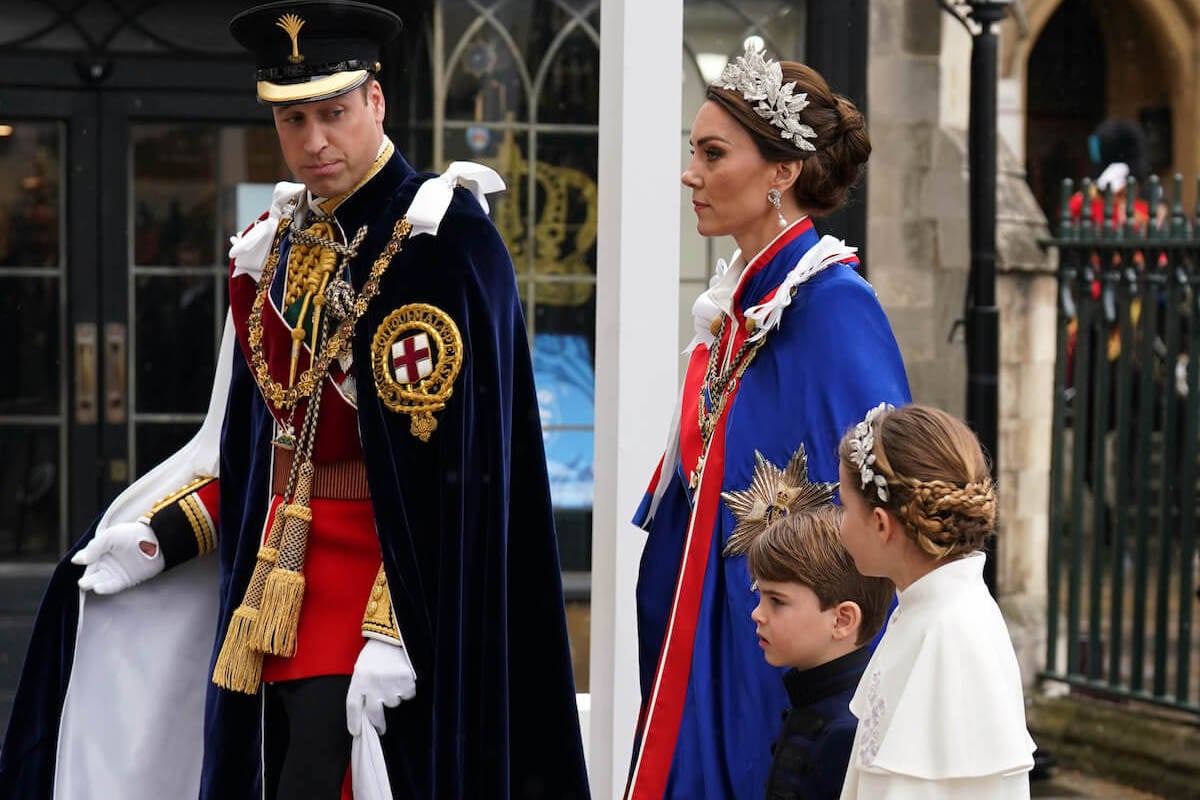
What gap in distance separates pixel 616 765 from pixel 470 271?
1.15 m

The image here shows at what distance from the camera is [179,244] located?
7.45 m

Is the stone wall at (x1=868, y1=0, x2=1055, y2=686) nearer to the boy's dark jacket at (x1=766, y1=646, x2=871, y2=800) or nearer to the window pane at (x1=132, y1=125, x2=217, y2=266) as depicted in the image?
the window pane at (x1=132, y1=125, x2=217, y2=266)

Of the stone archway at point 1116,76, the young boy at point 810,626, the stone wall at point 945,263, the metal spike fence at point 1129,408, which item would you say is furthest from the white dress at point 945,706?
the stone archway at point 1116,76

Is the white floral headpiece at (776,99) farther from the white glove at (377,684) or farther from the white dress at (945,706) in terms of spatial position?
the white glove at (377,684)

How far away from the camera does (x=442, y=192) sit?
3432 mm

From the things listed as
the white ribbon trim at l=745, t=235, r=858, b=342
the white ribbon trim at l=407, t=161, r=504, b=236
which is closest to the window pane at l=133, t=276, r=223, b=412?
the white ribbon trim at l=407, t=161, r=504, b=236

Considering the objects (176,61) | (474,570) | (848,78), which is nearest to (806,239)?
(474,570)

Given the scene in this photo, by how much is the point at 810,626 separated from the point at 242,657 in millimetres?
1093

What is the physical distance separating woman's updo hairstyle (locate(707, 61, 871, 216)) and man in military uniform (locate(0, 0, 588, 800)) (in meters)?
0.53

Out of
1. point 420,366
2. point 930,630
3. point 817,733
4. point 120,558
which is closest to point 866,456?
point 930,630

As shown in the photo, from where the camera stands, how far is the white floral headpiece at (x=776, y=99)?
10.5 ft

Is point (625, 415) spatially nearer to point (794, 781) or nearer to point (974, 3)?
point (794, 781)

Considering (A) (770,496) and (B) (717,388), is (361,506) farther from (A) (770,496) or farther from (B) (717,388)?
(A) (770,496)

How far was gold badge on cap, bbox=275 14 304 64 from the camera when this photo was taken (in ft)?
11.1
